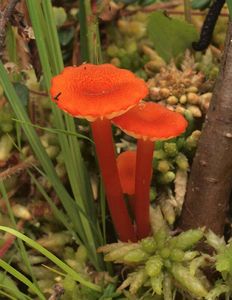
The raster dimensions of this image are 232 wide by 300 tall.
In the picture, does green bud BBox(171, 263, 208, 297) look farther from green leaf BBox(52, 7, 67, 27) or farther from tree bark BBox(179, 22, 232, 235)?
green leaf BBox(52, 7, 67, 27)

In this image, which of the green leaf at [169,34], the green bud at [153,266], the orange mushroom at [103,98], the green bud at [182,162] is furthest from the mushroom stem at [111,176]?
the green leaf at [169,34]

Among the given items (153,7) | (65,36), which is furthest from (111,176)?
(153,7)

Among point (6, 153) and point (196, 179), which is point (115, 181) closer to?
point (196, 179)

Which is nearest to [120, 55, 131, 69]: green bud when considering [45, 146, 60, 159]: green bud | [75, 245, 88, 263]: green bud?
[45, 146, 60, 159]: green bud

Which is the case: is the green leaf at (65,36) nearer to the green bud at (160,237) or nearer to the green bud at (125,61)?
the green bud at (125,61)

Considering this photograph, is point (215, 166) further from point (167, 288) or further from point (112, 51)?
point (112, 51)

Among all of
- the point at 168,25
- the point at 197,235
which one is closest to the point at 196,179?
the point at 197,235
